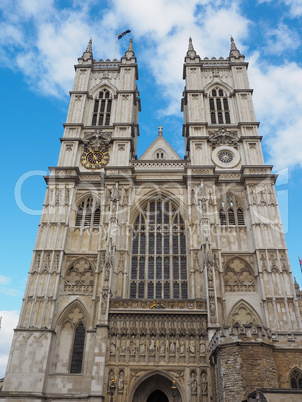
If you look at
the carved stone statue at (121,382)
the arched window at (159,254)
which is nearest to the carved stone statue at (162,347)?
the carved stone statue at (121,382)

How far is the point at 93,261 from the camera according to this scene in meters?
24.1

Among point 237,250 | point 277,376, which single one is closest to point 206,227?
point 237,250

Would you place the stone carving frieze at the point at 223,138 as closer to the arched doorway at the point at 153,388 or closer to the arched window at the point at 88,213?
the arched window at the point at 88,213

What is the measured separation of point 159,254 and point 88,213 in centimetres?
606

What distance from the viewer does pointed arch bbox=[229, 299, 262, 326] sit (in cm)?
2189

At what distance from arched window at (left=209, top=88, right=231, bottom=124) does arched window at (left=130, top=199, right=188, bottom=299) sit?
31.3 ft

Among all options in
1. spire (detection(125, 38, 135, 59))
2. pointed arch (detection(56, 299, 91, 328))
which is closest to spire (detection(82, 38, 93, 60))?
spire (detection(125, 38, 135, 59))

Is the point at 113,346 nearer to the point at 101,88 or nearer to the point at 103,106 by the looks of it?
the point at 103,106

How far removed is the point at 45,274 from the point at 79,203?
19.9 feet

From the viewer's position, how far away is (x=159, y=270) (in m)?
24.1

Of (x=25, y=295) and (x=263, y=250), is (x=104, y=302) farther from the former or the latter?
(x=263, y=250)

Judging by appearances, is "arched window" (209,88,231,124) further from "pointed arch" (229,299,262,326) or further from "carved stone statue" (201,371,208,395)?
"carved stone statue" (201,371,208,395)

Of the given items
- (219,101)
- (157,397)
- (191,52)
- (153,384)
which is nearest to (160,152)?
(219,101)

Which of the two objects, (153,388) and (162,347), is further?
(153,388)
